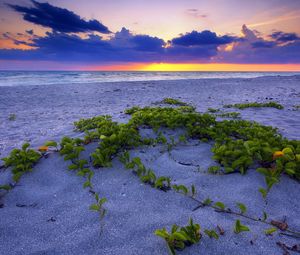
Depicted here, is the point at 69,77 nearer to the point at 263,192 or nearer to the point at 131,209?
the point at 131,209

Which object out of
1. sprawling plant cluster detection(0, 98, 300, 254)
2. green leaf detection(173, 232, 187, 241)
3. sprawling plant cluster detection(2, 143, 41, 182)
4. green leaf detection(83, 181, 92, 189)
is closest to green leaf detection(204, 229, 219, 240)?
sprawling plant cluster detection(0, 98, 300, 254)

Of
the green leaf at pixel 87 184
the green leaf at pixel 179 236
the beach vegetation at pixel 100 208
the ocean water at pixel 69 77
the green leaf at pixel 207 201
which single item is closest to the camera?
the green leaf at pixel 179 236

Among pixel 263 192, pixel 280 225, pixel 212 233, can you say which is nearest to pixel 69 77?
pixel 263 192

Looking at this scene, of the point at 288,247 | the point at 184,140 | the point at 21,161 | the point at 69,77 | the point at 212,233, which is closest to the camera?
the point at 288,247

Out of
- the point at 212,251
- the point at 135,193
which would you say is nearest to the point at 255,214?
the point at 212,251

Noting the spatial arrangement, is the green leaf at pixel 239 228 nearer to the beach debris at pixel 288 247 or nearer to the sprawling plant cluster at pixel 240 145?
the beach debris at pixel 288 247

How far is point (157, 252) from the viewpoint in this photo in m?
2.03

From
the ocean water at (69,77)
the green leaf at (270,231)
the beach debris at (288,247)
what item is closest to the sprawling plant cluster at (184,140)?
the green leaf at (270,231)

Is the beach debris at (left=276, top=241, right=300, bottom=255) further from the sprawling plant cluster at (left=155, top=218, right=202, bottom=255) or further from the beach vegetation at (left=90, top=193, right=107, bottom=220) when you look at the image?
the beach vegetation at (left=90, top=193, right=107, bottom=220)

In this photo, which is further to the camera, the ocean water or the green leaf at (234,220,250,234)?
the ocean water

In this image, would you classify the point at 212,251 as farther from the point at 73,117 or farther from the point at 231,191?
the point at 73,117

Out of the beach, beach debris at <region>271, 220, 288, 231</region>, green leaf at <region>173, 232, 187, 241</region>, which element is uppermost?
green leaf at <region>173, 232, 187, 241</region>

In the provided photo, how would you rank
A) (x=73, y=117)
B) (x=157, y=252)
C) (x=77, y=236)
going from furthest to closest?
1. (x=73, y=117)
2. (x=77, y=236)
3. (x=157, y=252)

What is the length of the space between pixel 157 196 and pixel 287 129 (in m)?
4.17
